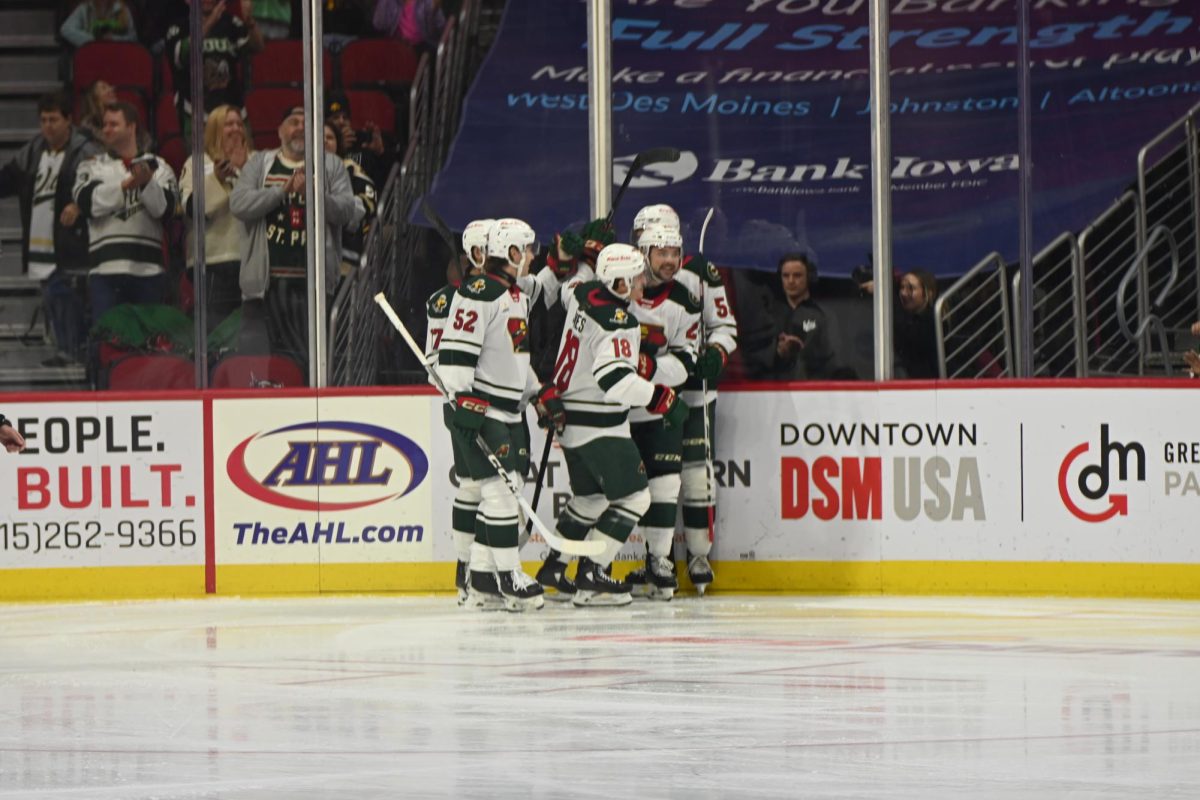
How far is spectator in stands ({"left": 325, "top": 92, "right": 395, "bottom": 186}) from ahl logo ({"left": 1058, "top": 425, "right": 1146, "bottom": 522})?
3408 mm

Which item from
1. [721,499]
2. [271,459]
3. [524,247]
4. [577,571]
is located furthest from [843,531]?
[271,459]

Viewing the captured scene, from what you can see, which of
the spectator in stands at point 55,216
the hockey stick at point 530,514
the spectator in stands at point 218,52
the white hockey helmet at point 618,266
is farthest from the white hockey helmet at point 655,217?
the spectator in stands at point 55,216

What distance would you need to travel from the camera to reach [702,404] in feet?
27.4

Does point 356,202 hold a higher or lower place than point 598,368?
higher

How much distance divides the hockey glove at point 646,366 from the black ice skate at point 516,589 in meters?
0.91

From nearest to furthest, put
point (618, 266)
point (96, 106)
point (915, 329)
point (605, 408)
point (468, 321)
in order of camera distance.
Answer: point (468, 321) < point (618, 266) < point (605, 408) < point (915, 329) < point (96, 106)

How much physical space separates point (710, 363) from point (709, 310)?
0.88ft

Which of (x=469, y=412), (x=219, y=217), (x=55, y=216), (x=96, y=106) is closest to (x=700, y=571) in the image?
(x=469, y=412)

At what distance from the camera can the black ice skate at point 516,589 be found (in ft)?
25.7

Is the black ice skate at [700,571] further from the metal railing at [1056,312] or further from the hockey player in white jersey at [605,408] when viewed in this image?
the metal railing at [1056,312]

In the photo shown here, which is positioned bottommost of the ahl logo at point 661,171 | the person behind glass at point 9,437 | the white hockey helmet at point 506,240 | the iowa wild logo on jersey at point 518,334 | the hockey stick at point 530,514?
the hockey stick at point 530,514

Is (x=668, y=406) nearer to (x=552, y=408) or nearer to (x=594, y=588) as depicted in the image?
(x=552, y=408)

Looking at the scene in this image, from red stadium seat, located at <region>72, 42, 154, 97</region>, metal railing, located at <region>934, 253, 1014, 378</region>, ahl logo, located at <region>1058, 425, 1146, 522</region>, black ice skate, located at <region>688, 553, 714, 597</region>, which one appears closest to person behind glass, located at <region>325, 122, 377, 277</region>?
red stadium seat, located at <region>72, 42, 154, 97</region>

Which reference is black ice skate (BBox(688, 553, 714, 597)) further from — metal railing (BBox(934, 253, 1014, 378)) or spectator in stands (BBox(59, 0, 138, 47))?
spectator in stands (BBox(59, 0, 138, 47))
